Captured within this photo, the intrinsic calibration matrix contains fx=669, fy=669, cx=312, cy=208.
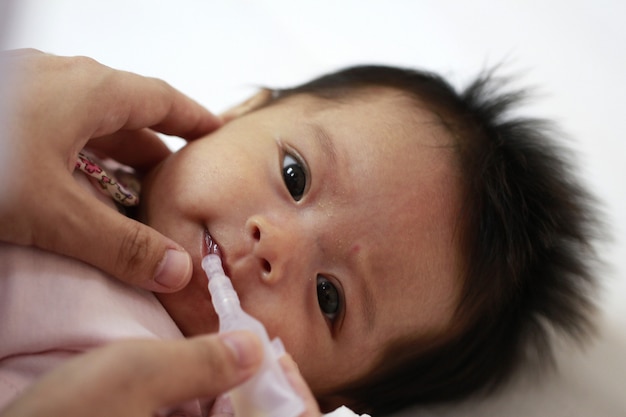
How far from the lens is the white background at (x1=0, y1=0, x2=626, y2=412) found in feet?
5.65

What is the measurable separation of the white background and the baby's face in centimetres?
60

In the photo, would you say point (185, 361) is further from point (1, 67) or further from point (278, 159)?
point (278, 159)

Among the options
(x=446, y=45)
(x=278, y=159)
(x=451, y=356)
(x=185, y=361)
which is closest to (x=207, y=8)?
(x=446, y=45)

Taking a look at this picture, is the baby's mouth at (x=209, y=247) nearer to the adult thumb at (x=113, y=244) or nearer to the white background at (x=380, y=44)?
the adult thumb at (x=113, y=244)

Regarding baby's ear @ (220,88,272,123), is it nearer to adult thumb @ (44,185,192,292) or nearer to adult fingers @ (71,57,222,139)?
adult fingers @ (71,57,222,139)

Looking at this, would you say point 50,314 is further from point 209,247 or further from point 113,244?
point 209,247

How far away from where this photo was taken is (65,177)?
0.94 metres

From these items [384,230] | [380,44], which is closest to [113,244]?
[384,230]

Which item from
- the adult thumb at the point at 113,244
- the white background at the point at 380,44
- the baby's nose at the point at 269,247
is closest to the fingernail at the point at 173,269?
the adult thumb at the point at 113,244

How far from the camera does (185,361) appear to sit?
65 centimetres

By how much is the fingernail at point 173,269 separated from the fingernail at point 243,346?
10.8 inches

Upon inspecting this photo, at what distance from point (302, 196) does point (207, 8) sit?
3.41 feet

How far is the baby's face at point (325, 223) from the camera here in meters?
1.06

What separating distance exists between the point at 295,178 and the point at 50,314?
45 cm
